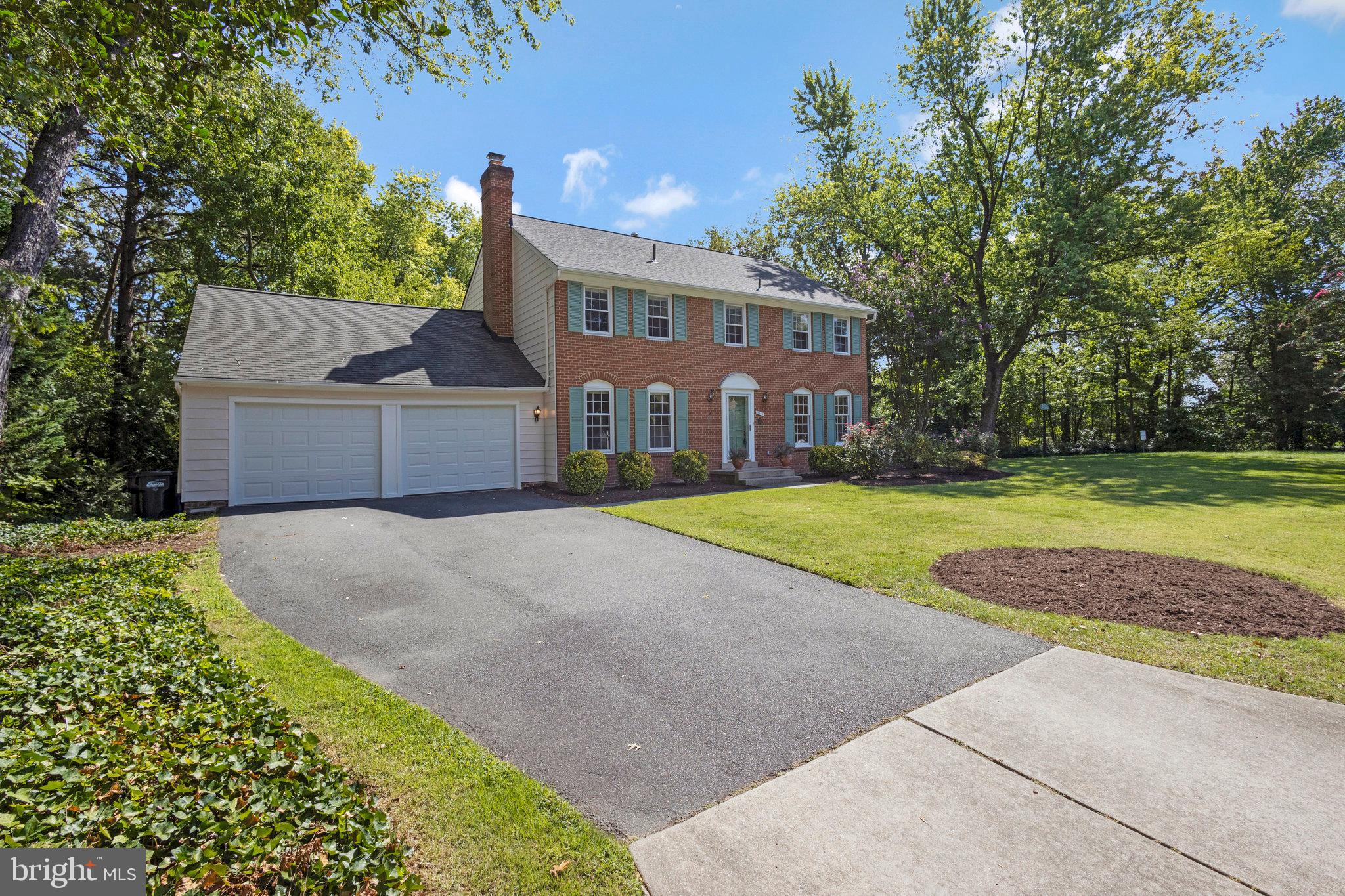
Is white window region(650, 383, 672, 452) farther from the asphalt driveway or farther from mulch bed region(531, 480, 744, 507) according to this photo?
the asphalt driveway

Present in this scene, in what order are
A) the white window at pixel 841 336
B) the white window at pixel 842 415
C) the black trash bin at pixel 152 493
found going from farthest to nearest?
the white window at pixel 841 336
the white window at pixel 842 415
the black trash bin at pixel 152 493

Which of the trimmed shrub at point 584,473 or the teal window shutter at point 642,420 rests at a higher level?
the teal window shutter at point 642,420

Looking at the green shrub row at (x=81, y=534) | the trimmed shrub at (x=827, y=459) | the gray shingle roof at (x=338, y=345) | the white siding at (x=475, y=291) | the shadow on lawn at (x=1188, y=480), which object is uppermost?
the white siding at (x=475, y=291)

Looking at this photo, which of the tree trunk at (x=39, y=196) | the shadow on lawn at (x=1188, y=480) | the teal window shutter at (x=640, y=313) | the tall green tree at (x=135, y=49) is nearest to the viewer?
the tall green tree at (x=135, y=49)

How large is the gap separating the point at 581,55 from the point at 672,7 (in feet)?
6.72

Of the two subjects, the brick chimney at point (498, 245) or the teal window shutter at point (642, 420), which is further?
the brick chimney at point (498, 245)

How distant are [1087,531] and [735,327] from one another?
10992 millimetres

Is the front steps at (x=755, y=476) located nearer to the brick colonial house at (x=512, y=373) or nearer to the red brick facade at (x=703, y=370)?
the brick colonial house at (x=512, y=373)

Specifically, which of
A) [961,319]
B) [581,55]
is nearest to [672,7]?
[581,55]

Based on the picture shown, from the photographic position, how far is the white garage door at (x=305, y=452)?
→ 11.5 m

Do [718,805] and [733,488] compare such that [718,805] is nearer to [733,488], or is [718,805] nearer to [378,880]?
[378,880]

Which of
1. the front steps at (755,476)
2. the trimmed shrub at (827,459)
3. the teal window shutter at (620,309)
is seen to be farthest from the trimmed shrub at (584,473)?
the trimmed shrub at (827,459)

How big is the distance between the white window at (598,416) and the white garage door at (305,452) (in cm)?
492

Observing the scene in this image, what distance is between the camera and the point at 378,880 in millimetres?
2072
